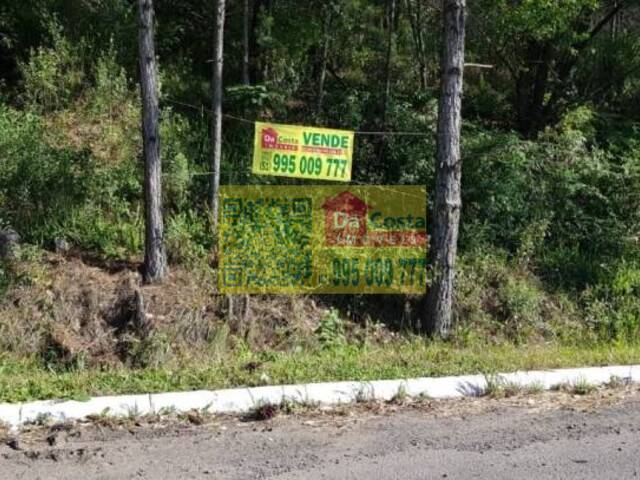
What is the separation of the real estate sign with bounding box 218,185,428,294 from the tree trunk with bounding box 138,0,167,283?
858 millimetres

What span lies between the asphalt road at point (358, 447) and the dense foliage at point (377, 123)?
3.58 metres

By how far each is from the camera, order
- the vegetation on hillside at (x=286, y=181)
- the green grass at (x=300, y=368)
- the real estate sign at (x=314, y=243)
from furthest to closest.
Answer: the real estate sign at (x=314, y=243), the vegetation on hillside at (x=286, y=181), the green grass at (x=300, y=368)

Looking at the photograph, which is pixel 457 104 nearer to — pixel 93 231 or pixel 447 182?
pixel 447 182

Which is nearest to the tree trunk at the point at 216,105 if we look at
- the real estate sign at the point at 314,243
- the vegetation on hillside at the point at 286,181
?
the real estate sign at the point at 314,243

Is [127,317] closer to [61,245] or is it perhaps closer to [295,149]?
[61,245]

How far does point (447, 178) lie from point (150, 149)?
3559mm

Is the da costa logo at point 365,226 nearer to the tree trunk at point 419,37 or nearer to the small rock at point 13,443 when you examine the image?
the tree trunk at point 419,37

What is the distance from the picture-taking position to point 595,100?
13.3 m

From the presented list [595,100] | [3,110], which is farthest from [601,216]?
[3,110]

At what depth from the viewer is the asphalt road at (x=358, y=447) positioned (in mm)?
4273

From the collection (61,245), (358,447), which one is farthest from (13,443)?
(61,245)

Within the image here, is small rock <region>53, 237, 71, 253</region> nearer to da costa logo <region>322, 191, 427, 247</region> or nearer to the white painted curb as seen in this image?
da costa logo <region>322, 191, 427, 247</region>

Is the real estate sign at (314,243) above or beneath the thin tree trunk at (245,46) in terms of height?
beneath

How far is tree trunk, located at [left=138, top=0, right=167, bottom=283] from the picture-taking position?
7.59 metres
